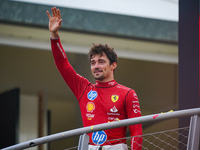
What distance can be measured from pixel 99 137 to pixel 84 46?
4.90m

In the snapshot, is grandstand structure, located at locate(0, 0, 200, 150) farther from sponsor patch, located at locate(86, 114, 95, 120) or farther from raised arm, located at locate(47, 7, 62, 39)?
raised arm, located at locate(47, 7, 62, 39)

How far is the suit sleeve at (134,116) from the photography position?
2.95 metres

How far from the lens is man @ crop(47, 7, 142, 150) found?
300 centimetres

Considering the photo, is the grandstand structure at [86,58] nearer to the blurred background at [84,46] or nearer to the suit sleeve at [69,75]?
the blurred background at [84,46]

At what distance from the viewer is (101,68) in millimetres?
3158

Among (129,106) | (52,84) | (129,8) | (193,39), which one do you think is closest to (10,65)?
(52,84)

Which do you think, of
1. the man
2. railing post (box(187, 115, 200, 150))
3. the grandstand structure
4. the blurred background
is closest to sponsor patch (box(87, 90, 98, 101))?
the man

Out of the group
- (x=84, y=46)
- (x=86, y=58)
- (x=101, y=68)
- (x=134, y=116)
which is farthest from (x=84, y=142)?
(x=86, y=58)

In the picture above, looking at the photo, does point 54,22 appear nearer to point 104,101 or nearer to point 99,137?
point 104,101

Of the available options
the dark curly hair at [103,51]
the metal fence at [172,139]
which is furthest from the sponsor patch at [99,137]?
the dark curly hair at [103,51]

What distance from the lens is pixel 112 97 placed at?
3.10 m

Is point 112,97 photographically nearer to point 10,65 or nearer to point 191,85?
point 191,85

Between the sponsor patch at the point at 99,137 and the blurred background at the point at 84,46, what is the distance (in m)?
4.26

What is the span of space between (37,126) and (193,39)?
6303 mm
